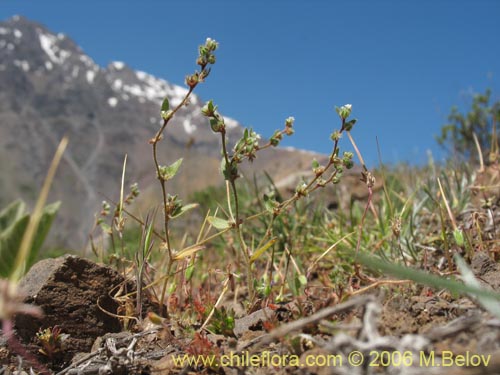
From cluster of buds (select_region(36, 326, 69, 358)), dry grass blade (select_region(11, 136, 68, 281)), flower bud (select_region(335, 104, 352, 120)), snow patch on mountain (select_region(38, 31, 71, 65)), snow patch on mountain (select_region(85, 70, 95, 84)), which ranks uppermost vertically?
snow patch on mountain (select_region(38, 31, 71, 65))

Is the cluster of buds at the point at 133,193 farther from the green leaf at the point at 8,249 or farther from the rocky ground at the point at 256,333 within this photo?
the green leaf at the point at 8,249

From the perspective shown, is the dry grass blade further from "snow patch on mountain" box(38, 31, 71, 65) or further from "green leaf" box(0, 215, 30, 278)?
"snow patch on mountain" box(38, 31, 71, 65)

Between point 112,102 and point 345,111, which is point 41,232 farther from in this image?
point 112,102

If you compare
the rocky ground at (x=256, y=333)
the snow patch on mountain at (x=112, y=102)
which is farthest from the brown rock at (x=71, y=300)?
the snow patch on mountain at (x=112, y=102)

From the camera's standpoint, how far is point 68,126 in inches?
4203

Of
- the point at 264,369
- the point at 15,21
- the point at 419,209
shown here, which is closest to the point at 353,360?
the point at 264,369

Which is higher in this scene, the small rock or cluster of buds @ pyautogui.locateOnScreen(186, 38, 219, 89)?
cluster of buds @ pyautogui.locateOnScreen(186, 38, 219, 89)

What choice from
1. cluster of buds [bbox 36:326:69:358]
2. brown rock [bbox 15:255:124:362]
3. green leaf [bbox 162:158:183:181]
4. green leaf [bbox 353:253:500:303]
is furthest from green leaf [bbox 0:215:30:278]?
green leaf [bbox 353:253:500:303]

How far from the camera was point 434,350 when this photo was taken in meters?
0.96

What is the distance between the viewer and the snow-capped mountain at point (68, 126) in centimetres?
8600

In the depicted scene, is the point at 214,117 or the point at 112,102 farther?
the point at 112,102

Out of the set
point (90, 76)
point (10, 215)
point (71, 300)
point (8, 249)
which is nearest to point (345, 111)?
point (71, 300)

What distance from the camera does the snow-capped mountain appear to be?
86.0 meters

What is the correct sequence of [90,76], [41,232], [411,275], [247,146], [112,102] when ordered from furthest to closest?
[90,76]
[112,102]
[41,232]
[247,146]
[411,275]
